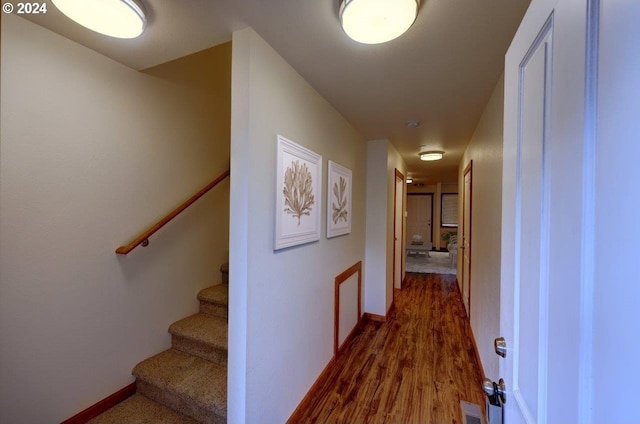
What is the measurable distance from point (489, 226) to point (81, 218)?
2740mm

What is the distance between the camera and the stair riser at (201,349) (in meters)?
1.82

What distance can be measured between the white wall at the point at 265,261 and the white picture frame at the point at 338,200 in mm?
328

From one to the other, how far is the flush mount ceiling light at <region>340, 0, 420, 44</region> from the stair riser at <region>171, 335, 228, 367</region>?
6.75 feet

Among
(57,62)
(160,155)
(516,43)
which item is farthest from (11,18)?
(516,43)

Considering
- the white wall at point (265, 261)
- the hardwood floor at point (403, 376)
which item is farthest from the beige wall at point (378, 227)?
the white wall at point (265, 261)

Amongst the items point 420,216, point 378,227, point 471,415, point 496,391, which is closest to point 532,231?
point 496,391

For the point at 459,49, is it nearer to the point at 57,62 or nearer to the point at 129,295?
the point at 57,62

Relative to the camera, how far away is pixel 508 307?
2.59 ft

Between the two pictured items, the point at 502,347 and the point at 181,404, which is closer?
the point at 502,347

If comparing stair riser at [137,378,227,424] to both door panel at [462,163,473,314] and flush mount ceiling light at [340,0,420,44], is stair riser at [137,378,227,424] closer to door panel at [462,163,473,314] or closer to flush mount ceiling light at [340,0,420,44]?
flush mount ceiling light at [340,0,420,44]

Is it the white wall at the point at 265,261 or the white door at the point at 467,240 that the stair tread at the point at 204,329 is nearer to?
the white wall at the point at 265,261

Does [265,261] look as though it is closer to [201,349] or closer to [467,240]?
[201,349]

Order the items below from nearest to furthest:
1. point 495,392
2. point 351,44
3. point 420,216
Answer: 1. point 495,392
2. point 351,44
3. point 420,216

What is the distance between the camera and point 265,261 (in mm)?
1424
